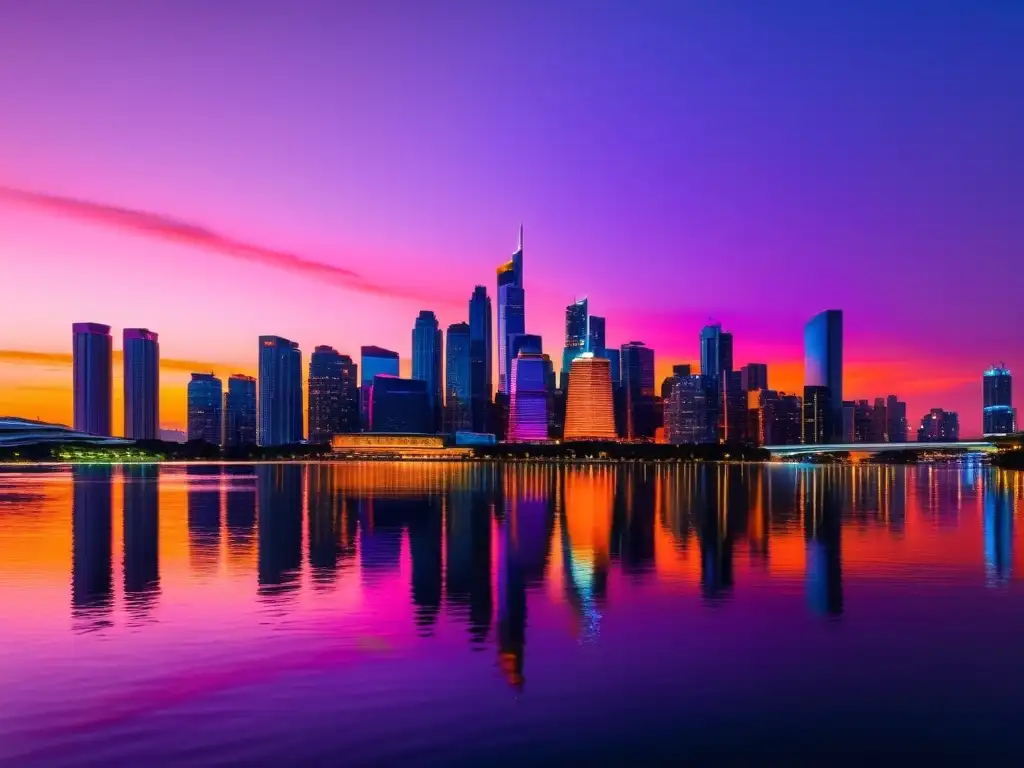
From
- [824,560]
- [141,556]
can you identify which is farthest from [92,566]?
[824,560]

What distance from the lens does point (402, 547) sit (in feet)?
147

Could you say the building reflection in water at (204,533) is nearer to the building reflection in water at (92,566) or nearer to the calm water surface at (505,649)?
the calm water surface at (505,649)

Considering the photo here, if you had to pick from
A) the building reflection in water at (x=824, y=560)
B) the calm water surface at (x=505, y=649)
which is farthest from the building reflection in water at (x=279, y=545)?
the building reflection in water at (x=824, y=560)

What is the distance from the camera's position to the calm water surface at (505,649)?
16.5 m

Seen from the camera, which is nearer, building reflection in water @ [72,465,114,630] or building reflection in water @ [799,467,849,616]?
building reflection in water @ [72,465,114,630]

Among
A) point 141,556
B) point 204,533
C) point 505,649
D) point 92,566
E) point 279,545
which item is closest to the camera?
point 505,649

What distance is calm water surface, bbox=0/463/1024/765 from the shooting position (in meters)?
16.5

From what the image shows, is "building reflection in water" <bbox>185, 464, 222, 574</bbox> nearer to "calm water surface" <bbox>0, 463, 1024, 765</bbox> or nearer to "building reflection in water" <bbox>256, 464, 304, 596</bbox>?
"calm water surface" <bbox>0, 463, 1024, 765</bbox>

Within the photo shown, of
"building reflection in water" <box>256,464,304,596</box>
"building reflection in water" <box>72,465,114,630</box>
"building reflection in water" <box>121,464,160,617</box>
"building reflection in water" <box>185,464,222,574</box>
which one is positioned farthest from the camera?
"building reflection in water" <box>185,464,222,574</box>

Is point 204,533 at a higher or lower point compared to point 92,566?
lower

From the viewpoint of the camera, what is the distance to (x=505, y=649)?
23359 mm

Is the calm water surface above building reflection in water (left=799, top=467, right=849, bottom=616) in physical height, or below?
above

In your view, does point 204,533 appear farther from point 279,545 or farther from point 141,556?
point 141,556

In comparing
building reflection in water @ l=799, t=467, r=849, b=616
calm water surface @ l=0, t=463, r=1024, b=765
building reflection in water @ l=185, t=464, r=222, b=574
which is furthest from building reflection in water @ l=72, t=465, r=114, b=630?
building reflection in water @ l=799, t=467, r=849, b=616
